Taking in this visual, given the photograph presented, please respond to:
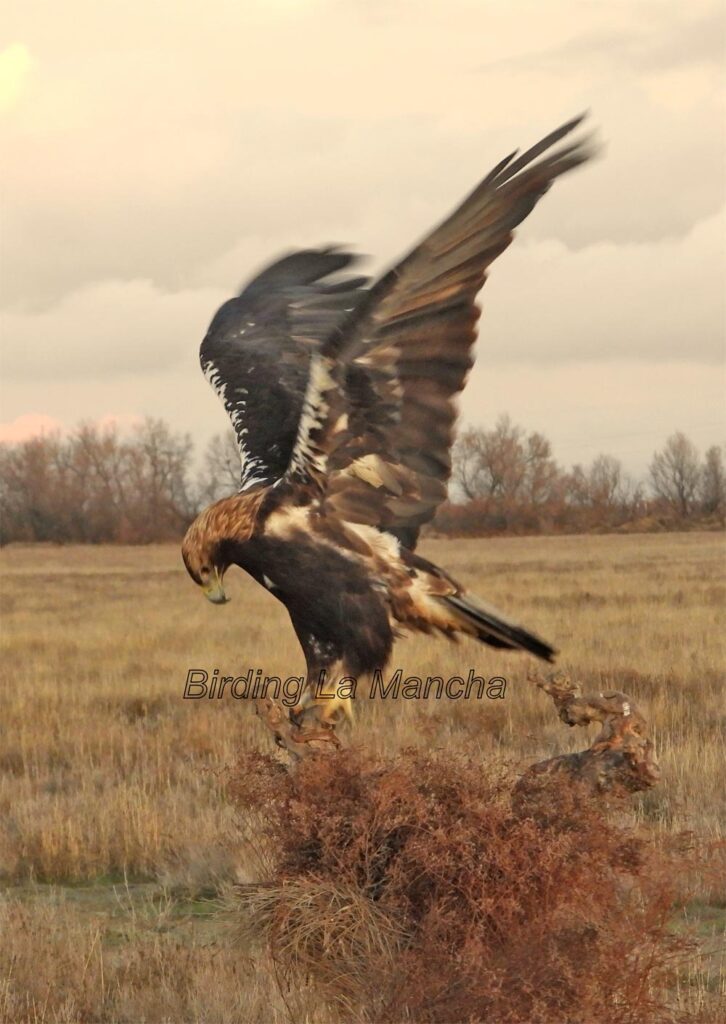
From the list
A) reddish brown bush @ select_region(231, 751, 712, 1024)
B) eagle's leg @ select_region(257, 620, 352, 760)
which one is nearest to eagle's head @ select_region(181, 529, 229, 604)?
eagle's leg @ select_region(257, 620, 352, 760)

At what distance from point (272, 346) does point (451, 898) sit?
116 inches

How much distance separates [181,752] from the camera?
9766mm

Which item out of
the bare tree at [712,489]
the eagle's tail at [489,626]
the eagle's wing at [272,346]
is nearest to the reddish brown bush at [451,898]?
the eagle's tail at [489,626]

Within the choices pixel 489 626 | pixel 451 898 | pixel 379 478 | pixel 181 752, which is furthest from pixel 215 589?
pixel 181 752

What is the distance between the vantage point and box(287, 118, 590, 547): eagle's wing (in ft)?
13.9

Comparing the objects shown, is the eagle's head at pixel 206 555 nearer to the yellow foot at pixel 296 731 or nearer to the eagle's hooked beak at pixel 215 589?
the eagle's hooked beak at pixel 215 589

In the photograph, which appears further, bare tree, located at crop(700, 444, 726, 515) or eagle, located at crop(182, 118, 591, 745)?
bare tree, located at crop(700, 444, 726, 515)

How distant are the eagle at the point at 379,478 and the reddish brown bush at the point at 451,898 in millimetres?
332

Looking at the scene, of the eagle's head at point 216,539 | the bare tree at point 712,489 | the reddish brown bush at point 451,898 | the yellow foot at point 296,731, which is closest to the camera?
the reddish brown bush at point 451,898

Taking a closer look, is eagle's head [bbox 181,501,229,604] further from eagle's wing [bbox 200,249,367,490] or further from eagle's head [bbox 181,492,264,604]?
eagle's wing [bbox 200,249,367,490]

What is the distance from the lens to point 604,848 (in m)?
4.20

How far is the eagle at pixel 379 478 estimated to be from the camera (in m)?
4.21

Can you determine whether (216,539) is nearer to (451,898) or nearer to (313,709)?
(313,709)

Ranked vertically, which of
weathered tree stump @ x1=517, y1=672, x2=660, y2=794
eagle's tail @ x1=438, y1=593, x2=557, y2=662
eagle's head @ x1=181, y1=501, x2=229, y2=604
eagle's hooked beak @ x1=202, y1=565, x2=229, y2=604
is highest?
eagle's head @ x1=181, y1=501, x2=229, y2=604
